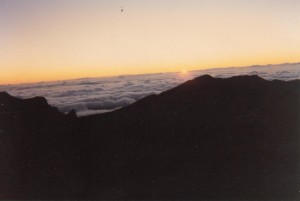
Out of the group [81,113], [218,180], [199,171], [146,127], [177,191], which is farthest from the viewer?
[146,127]

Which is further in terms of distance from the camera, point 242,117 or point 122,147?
point 242,117

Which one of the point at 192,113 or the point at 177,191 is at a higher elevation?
the point at 192,113

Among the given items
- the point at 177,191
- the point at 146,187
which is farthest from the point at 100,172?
the point at 177,191

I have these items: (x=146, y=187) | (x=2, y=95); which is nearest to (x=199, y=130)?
(x=146, y=187)

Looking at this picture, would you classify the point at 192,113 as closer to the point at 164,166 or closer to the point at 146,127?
the point at 146,127

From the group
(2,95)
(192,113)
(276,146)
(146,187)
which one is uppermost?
(2,95)

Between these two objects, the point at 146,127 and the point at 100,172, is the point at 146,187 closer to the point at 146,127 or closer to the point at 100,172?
the point at 100,172

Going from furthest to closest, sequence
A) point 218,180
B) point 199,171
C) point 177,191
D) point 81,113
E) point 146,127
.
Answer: point 146,127 < point 81,113 < point 199,171 < point 218,180 < point 177,191
